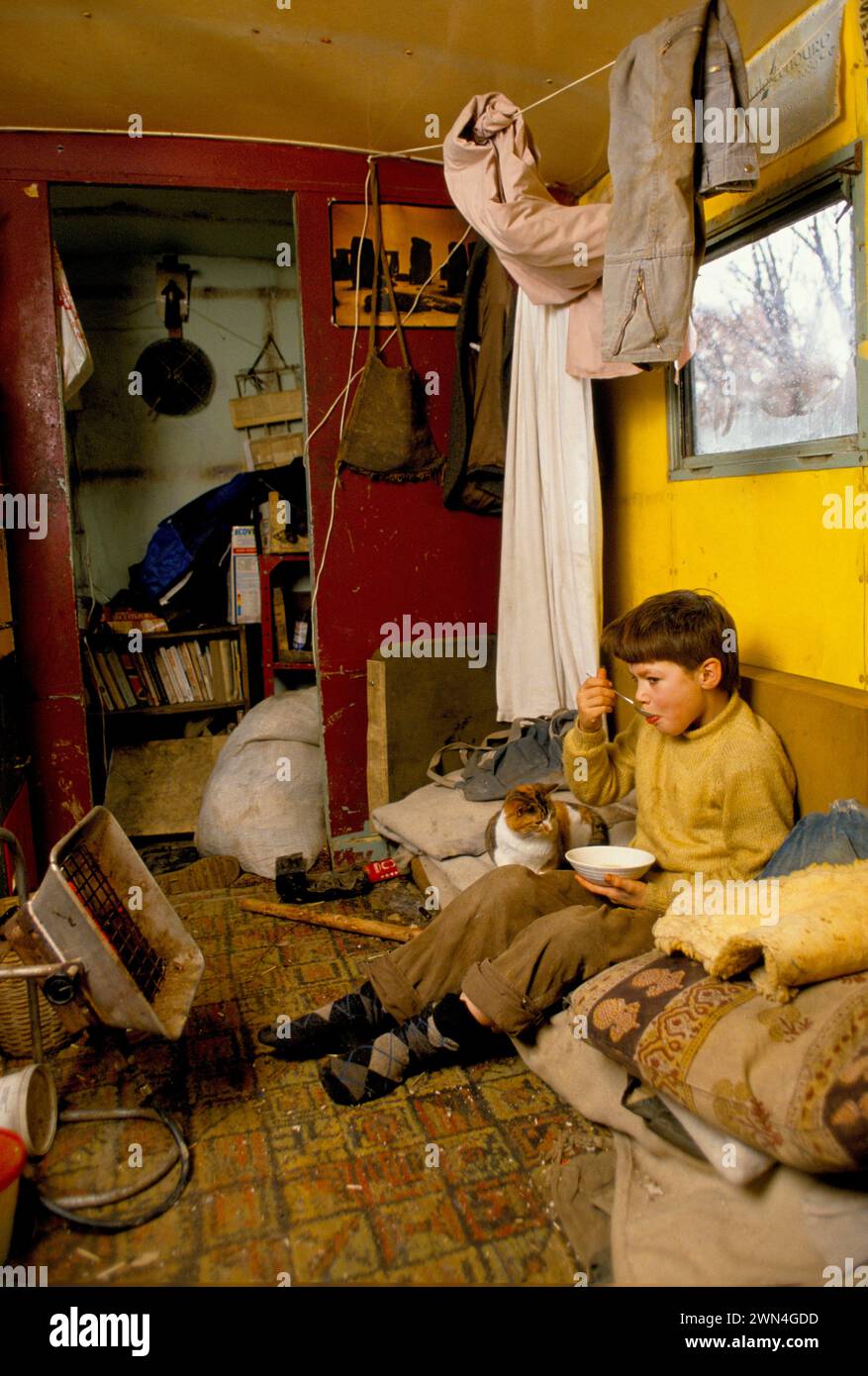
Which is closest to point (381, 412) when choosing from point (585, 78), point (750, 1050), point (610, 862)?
point (585, 78)

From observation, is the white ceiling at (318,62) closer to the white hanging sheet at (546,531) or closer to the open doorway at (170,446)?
the white hanging sheet at (546,531)

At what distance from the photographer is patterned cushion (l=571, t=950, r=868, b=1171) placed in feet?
4.97

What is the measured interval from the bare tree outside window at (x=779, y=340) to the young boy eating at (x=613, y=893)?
61 cm

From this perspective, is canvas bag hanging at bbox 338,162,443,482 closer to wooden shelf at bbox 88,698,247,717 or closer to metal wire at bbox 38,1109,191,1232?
wooden shelf at bbox 88,698,247,717

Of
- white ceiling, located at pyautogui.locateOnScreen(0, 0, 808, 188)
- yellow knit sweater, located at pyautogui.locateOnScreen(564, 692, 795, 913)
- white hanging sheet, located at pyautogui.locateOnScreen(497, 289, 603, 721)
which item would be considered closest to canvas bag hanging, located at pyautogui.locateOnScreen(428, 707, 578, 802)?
white hanging sheet, located at pyautogui.locateOnScreen(497, 289, 603, 721)

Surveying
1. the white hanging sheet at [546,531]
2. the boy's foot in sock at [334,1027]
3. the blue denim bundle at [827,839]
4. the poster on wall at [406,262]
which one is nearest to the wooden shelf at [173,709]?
the white hanging sheet at [546,531]

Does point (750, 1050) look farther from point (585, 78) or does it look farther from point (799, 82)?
point (585, 78)

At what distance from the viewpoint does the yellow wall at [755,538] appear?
2383 mm

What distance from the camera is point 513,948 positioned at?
2.23 m

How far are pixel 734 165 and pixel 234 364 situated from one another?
153 inches

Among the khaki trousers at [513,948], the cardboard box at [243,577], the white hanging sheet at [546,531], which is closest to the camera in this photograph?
the khaki trousers at [513,948]

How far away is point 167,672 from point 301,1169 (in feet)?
11.0

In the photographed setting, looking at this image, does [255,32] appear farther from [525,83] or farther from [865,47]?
[865,47]

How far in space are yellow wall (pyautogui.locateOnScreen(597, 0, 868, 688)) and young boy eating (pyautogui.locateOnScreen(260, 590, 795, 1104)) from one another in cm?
30
